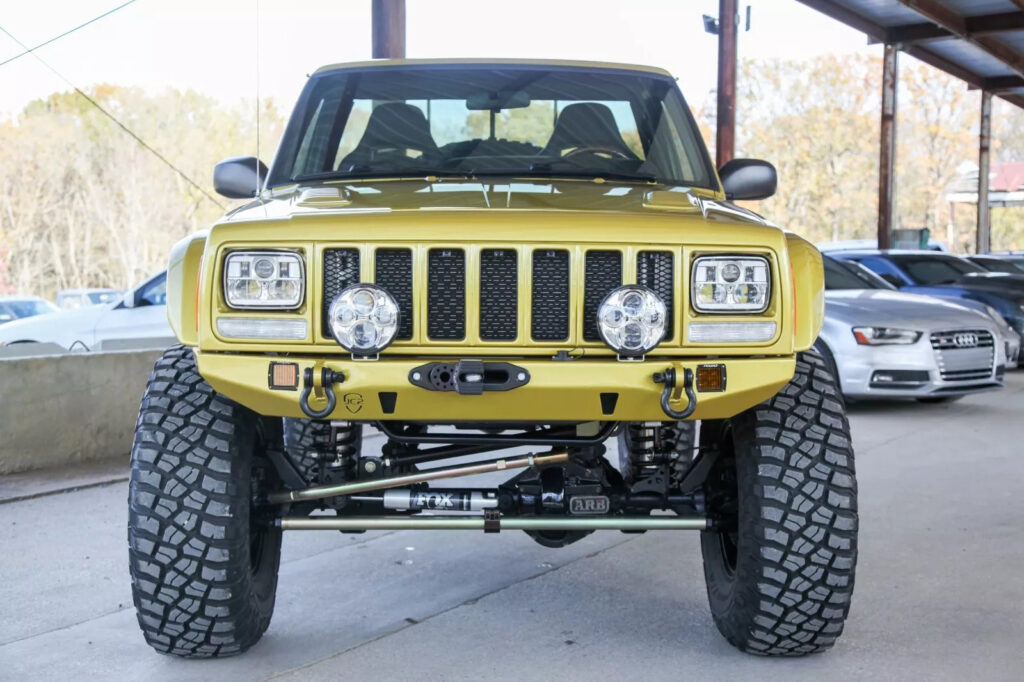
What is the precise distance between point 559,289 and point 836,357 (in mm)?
7097

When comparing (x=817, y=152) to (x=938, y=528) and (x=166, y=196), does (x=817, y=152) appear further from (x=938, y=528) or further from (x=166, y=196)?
(x=938, y=528)

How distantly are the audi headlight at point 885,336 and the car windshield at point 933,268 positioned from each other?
4.04 m

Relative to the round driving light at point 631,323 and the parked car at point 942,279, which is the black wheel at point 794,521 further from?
the parked car at point 942,279

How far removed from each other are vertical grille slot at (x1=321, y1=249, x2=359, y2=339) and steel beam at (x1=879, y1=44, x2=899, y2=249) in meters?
21.4

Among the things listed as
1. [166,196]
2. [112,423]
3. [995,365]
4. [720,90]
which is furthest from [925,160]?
[112,423]

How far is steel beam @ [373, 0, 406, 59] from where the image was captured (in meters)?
10.2

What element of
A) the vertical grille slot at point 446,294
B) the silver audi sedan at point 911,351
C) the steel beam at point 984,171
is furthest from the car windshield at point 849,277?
the steel beam at point 984,171

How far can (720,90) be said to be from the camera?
16969mm

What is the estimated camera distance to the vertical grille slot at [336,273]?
342 cm

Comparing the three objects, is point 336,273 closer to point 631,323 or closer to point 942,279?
point 631,323

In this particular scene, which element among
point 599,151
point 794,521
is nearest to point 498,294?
point 794,521

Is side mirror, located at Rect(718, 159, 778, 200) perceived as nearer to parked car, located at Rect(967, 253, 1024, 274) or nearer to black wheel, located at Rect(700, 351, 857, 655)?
black wheel, located at Rect(700, 351, 857, 655)

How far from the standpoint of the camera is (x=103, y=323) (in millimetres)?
10773

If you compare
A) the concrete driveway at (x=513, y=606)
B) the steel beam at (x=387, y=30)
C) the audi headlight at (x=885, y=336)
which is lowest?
the concrete driveway at (x=513, y=606)
